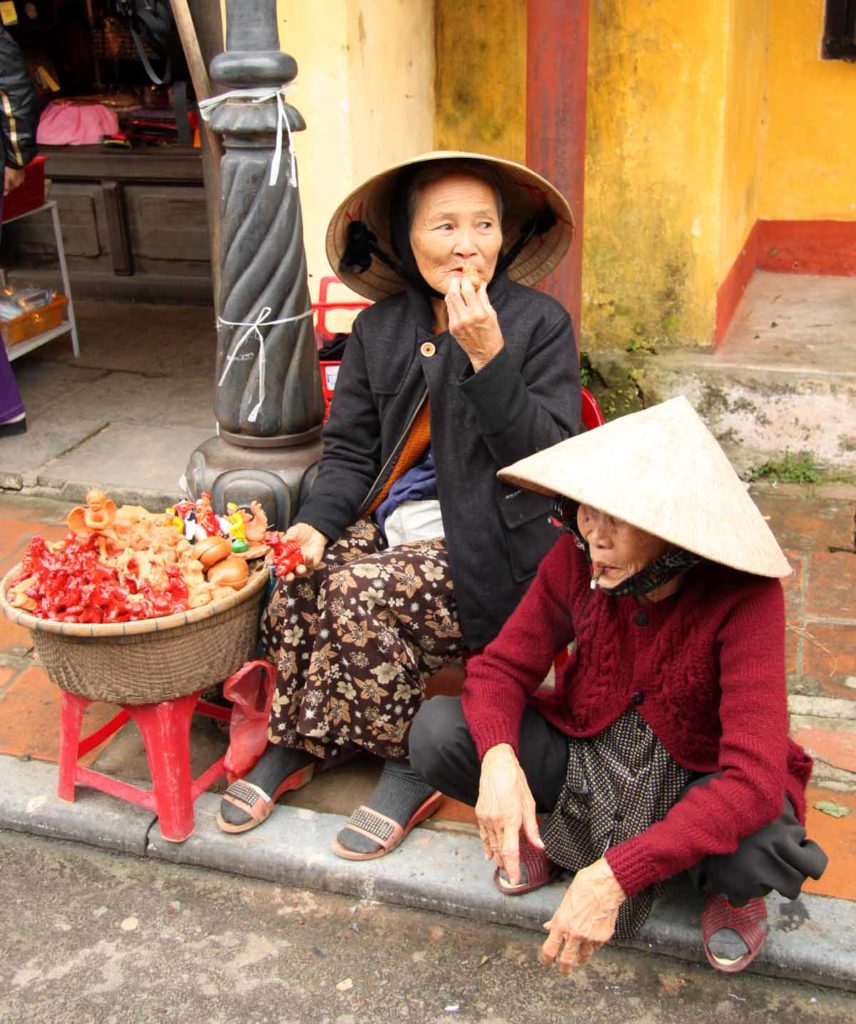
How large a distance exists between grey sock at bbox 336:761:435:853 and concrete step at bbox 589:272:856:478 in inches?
94.2

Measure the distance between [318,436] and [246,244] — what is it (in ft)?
2.00

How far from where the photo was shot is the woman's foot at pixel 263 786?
9.89 ft

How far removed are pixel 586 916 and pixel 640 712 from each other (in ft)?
1.67

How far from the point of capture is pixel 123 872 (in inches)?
118

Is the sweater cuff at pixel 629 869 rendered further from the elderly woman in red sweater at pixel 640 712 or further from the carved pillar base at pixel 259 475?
the carved pillar base at pixel 259 475

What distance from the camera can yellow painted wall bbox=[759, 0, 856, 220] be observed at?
17.8ft

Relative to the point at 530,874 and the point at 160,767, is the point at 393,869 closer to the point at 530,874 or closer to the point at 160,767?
the point at 530,874

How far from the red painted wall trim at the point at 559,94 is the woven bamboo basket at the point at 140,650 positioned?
5.63 ft

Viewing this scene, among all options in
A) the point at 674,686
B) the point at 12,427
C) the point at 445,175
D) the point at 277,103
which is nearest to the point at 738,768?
the point at 674,686

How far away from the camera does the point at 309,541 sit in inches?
122

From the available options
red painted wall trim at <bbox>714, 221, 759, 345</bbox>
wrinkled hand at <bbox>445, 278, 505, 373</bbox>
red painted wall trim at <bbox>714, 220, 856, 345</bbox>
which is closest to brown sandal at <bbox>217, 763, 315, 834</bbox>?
wrinkled hand at <bbox>445, 278, 505, 373</bbox>

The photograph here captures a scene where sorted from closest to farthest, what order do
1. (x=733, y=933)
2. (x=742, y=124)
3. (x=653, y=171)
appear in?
(x=733, y=933) < (x=653, y=171) < (x=742, y=124)

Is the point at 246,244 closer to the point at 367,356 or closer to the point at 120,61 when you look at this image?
the point at 367,356

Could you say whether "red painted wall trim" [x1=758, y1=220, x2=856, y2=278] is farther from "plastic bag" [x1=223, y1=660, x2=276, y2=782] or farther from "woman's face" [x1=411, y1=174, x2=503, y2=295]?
"plastic bag" [x1=223, y1=660, x2=276, y2=782]
